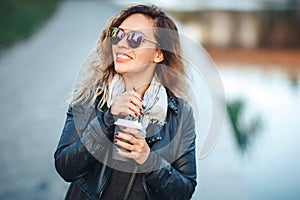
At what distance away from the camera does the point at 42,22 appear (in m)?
7.05

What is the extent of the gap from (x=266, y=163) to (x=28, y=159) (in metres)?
1.95

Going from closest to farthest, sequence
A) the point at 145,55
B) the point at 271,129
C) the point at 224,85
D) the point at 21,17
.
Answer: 1. the point at 145,55
2. the point at 271,129
3. the point at 224,85
4. the point at 21,17

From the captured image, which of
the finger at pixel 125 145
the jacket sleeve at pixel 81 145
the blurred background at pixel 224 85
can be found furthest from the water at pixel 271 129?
the finger at pixel 125 145

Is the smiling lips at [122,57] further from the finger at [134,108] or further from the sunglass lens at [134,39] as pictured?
the finger at [134,108]

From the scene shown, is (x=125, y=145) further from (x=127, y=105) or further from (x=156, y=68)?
(x=156, y=68)

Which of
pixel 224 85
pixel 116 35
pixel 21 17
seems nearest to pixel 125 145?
pixel 116 35

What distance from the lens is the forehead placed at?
1394 millimetres

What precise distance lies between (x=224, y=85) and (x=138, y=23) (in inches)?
196

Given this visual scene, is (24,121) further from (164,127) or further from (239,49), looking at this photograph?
(239,49)

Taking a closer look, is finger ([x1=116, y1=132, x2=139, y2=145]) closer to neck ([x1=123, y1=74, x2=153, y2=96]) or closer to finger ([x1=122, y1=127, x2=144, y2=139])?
finger ([x1=122, y1=127, x2=144, y2=139])

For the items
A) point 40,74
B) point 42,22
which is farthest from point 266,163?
point 42,22

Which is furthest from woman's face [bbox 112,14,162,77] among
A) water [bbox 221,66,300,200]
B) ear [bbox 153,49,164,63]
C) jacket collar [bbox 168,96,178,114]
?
water [bbox 221,66,300,200]

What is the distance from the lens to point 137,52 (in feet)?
4.56

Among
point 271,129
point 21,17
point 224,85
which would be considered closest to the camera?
point 271,129
